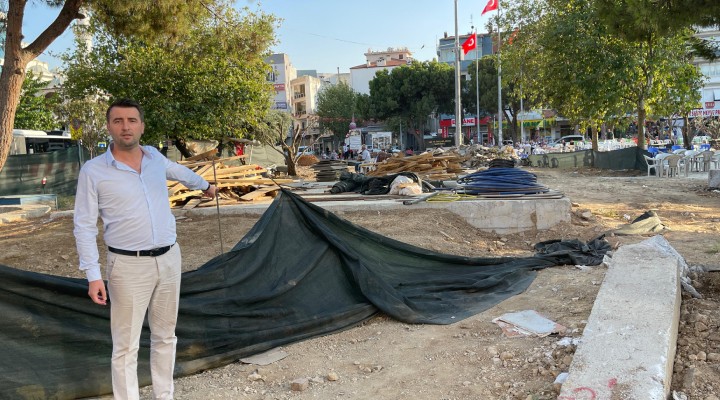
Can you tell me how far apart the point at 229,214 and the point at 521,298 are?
6.71 metres

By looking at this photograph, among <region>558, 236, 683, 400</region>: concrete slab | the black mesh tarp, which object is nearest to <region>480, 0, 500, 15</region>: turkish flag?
the black mesh tarp

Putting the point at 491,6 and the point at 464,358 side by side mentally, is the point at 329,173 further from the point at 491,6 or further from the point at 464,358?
the point at 491,6

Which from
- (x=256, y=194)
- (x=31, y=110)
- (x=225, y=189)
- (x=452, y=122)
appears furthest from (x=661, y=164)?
(x=452, y=122)

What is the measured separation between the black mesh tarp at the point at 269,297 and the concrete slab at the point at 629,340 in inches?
57.4

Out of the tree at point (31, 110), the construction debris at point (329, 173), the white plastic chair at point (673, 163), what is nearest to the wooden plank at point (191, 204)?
the construction debris at point (329, 173)

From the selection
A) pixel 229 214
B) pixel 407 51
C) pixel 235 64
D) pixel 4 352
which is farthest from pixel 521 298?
pixel 407 51

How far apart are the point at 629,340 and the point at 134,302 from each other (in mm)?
2792

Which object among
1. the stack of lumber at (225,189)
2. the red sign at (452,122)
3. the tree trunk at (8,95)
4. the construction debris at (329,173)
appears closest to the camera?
the tree trunk at (8,95)

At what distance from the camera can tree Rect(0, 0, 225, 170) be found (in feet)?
30.7

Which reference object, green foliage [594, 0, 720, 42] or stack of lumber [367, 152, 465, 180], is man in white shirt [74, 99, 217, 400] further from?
stack of lumber [367, 152, 465, 180]

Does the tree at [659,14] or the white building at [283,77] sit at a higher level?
the white building at [283,77]

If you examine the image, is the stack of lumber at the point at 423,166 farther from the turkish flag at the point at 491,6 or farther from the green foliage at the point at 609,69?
the turkish flag at the point at 491,6

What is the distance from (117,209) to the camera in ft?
10.6

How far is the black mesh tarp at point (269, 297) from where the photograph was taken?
377 centimetres
